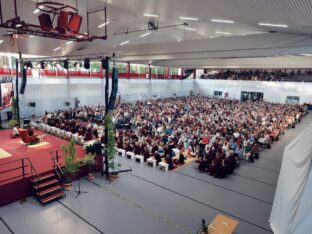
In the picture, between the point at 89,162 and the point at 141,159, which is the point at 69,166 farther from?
the point at 141,159

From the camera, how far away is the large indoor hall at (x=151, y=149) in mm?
5324

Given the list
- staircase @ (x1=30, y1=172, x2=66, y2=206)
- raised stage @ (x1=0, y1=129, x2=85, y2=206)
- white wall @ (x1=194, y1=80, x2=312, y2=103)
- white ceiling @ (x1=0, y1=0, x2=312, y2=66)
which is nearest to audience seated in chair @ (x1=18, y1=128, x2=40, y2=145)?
raised stage @ (x1=0, y1=129, x2=85, y2=206)

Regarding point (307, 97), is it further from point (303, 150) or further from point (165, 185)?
point (303, 150)

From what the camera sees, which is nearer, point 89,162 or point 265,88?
point 89,162

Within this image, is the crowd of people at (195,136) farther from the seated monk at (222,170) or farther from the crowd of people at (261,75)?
the crowd of people at (261,75)

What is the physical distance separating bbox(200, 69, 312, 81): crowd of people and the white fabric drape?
109ft

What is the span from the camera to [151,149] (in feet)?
36.2

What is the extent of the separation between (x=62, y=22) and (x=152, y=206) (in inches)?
223

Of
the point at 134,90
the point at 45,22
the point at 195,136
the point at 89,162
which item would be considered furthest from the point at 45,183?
the point at 134,90

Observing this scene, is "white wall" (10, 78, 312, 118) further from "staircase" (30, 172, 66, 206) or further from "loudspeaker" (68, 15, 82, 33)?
"loudspeaker" (68, 15, 82, 33)

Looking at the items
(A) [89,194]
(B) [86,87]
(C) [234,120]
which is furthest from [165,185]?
(B) [86,87]

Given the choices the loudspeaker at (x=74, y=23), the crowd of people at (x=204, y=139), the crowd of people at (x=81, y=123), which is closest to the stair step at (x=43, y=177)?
the crowd of people at (x=204, y=139)

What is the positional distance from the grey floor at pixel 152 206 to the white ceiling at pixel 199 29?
560 cm

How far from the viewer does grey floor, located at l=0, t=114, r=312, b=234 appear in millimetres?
Result: 5828
